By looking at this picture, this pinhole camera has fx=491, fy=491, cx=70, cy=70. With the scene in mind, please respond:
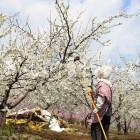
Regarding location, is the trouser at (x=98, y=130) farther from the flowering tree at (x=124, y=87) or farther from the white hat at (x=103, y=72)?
the flowering tree at (x=124, y=87)

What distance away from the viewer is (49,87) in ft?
50.0

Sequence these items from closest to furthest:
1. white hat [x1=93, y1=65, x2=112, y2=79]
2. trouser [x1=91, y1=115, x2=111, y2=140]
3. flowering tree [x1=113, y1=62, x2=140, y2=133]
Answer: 1. white hat [x1=93, y1=65, x2=112, y2=79]
2. trouser [x1=91, y1=115, x2=111, y2=140]
3. flowering tree [x1=113, y1=62, x2=140, y2=133]

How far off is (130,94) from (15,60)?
25426 millimetres

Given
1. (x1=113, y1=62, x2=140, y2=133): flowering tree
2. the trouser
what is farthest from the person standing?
(x1=113, y1=62, x2=140, y2=133): flowering tree

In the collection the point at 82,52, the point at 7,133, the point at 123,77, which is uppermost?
the point at 123,77

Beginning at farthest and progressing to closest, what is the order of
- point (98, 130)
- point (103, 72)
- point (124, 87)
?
1. point (124, 87)
2. point (98, 130)
3. point (103, 72)

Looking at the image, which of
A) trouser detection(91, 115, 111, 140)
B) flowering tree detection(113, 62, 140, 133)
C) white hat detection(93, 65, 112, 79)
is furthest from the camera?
flowering tree detection(113, 62, 140, 133)

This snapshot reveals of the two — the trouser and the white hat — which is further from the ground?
the white hat

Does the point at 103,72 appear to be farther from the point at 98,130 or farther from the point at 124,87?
the point at 124,87

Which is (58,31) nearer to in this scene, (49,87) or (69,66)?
(69,66)

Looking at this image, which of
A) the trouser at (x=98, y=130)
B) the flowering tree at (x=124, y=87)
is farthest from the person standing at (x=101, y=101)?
the flowering tree at (x=124, y=87)

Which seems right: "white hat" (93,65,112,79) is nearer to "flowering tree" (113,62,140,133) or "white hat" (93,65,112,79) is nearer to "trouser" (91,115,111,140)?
"trouser" (91,115,111,140)

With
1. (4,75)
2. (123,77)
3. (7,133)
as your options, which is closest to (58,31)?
(4,75)

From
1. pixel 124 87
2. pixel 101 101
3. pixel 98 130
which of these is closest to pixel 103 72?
pixel 101 101
